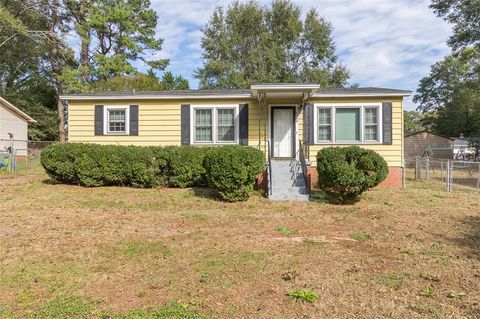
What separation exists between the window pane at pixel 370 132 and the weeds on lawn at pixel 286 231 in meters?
6.20

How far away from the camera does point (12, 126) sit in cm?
2319

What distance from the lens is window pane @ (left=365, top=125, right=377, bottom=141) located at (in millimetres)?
11117

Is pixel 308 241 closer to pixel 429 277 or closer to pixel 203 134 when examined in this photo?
pixel 429 277

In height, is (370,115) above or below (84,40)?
below

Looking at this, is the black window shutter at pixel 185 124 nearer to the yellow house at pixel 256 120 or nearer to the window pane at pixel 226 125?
the yellow house at pixel 256 120

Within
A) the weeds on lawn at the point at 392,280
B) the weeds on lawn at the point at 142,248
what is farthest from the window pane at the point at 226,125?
the weeds on lawn at the point at 392,280

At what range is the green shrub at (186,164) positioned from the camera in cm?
972

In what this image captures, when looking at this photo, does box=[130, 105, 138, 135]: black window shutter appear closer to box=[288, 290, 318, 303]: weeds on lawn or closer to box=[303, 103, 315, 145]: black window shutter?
box=[303, 103, 315, 145]: black window shutter

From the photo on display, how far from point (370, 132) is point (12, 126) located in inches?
906

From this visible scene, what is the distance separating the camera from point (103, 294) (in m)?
3.47

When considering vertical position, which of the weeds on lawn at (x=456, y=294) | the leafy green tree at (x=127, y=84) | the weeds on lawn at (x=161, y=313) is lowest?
the weeds on lawn at (x=161, y=313)

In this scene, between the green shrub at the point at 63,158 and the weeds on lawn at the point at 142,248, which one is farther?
the green shrub at the point at 63,158

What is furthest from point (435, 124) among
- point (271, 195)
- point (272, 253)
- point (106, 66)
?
point (272, 253)

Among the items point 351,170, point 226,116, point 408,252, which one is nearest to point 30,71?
point 226,116
